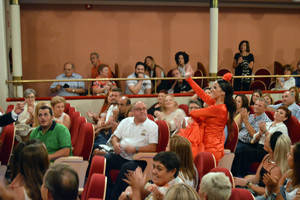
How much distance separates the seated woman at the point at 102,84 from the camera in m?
7.42

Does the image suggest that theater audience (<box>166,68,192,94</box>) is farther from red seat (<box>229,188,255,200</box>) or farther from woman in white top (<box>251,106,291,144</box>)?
red seat (<box>229,188,255,200</box>)

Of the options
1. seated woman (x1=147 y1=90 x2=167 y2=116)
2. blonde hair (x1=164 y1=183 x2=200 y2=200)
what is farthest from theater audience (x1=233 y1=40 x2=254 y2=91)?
blonde hair (x1=164 y1=183 x2=200 y2=200)

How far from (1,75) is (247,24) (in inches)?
222

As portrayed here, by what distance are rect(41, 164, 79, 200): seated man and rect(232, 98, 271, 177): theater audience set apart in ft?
9.93

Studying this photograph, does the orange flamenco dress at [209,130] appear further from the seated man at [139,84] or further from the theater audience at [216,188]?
the seated man at [139,84]

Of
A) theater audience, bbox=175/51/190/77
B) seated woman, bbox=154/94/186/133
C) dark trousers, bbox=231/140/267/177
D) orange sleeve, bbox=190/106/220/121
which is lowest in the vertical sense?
dark trousers, bbox=231/140/267/177

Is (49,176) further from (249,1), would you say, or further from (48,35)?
(249,1)

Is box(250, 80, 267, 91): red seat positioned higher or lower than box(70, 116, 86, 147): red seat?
higher

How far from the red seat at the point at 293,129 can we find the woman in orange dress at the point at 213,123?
3.18 ft

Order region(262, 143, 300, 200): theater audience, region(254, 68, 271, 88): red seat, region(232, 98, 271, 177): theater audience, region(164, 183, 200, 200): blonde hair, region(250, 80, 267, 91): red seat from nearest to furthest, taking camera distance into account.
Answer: region(164, 183, 200, 200): blonde hair, region(262, 143, 300, 200): theater audience, region(232, 98, 271, 177): theater audience, region(250, 80, 267, 91): red seat, region(254, 68, 271, 88): red seat

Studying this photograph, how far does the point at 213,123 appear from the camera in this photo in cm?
426

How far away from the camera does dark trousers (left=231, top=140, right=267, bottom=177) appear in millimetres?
4926

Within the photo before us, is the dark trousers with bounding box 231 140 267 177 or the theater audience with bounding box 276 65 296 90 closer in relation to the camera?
the dark trousers with bounding box 231 140 267 177

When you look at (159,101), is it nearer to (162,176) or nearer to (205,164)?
(205,164)
